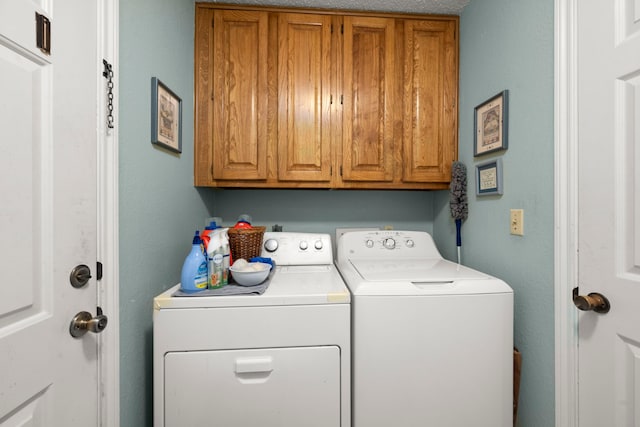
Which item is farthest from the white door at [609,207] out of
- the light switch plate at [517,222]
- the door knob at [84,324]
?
the door knob at [84,324]

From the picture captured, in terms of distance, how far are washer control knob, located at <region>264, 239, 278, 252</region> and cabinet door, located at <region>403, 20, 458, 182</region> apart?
881 mm

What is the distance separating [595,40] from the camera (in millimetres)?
868

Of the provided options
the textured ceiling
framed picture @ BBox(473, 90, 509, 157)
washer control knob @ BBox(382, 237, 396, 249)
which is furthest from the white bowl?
the textured ceiling

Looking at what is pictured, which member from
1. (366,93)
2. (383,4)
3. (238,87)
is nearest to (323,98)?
(366,93)

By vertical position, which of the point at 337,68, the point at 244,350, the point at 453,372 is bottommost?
the point at 453,372

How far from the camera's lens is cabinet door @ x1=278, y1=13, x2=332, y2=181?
158 cm

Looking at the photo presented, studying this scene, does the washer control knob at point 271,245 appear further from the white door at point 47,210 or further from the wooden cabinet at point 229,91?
the white door at point 47,210

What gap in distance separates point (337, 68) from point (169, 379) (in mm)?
1712

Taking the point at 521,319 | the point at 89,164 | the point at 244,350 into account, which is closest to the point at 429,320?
the point at 521,319

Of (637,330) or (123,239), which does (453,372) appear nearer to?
(637,330)

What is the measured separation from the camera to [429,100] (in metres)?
1.65

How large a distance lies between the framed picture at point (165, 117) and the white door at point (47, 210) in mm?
297

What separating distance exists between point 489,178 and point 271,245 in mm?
1202

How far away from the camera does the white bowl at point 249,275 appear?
1081mm
